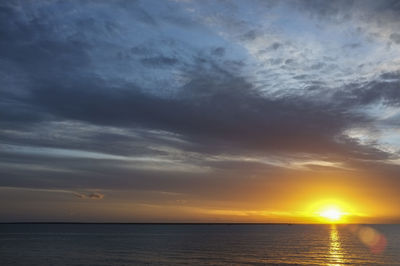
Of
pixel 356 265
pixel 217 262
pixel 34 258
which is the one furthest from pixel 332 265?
pixel 34 258

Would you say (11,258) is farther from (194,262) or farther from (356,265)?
(356,265)

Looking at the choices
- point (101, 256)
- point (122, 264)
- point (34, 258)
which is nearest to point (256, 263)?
point (122, 264)

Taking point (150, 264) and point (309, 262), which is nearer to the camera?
point (150, 264)

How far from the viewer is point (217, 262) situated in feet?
316

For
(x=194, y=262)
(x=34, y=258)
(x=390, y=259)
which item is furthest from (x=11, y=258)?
(x=390, y=259)

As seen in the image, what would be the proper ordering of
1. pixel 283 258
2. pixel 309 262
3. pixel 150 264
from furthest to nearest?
pixel 283 258, pixel 309 262, pixel 150 264

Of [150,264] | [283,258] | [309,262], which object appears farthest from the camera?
[283,258]

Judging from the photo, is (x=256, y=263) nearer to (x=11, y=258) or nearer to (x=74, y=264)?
(x=74, y=264)

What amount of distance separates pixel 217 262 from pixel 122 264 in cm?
2352

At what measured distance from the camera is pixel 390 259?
10388 cm

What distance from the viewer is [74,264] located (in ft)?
302

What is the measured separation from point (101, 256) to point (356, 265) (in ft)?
222

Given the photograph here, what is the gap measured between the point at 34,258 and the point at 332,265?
78019 millimetres

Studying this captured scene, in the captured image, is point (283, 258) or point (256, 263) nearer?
point (256, 263)
